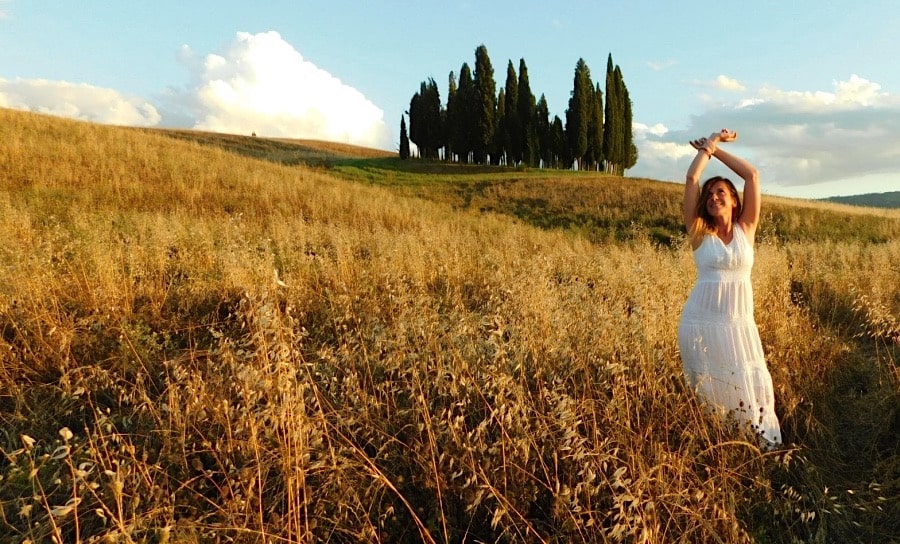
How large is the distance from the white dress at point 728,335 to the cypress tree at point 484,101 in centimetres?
4318

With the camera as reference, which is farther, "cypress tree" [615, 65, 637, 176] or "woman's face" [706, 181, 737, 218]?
"cypress tree" [615, 65, 637, 176]

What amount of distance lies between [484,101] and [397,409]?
1805 inches

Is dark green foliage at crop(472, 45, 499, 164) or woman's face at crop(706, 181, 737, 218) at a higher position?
dark green foliage at crop(472, 45, 499, 164)

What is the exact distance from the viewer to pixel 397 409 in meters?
2.78

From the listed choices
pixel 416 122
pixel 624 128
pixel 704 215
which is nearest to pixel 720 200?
pixel 704 215

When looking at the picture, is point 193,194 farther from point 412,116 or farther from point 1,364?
point 412,116

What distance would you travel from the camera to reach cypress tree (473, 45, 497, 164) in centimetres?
4497

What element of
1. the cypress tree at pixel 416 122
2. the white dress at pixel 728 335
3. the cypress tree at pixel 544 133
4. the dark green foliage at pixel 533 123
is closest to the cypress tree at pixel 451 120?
the dark green foliage at pixel 533 123

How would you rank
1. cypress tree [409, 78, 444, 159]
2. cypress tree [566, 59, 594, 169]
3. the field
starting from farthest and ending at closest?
cypress tree [409, 78, 444, 159]
cypress tree [566, 59, 594, 169]
the field

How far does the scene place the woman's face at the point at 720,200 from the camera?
347 centimetres

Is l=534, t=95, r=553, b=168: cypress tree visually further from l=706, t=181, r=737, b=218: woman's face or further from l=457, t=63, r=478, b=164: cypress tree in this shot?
l=706, t=181, r=737, b=218: woman's face

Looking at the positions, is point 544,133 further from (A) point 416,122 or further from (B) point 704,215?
(B) point 704,215

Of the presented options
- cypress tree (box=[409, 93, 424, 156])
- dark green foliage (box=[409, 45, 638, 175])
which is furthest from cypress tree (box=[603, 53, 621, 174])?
cypress tree (box=[409, 93, 424, 156])

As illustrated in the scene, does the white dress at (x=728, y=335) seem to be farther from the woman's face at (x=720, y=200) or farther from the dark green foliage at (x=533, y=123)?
Answer: the dark green foliage at (x=533, y=123)
